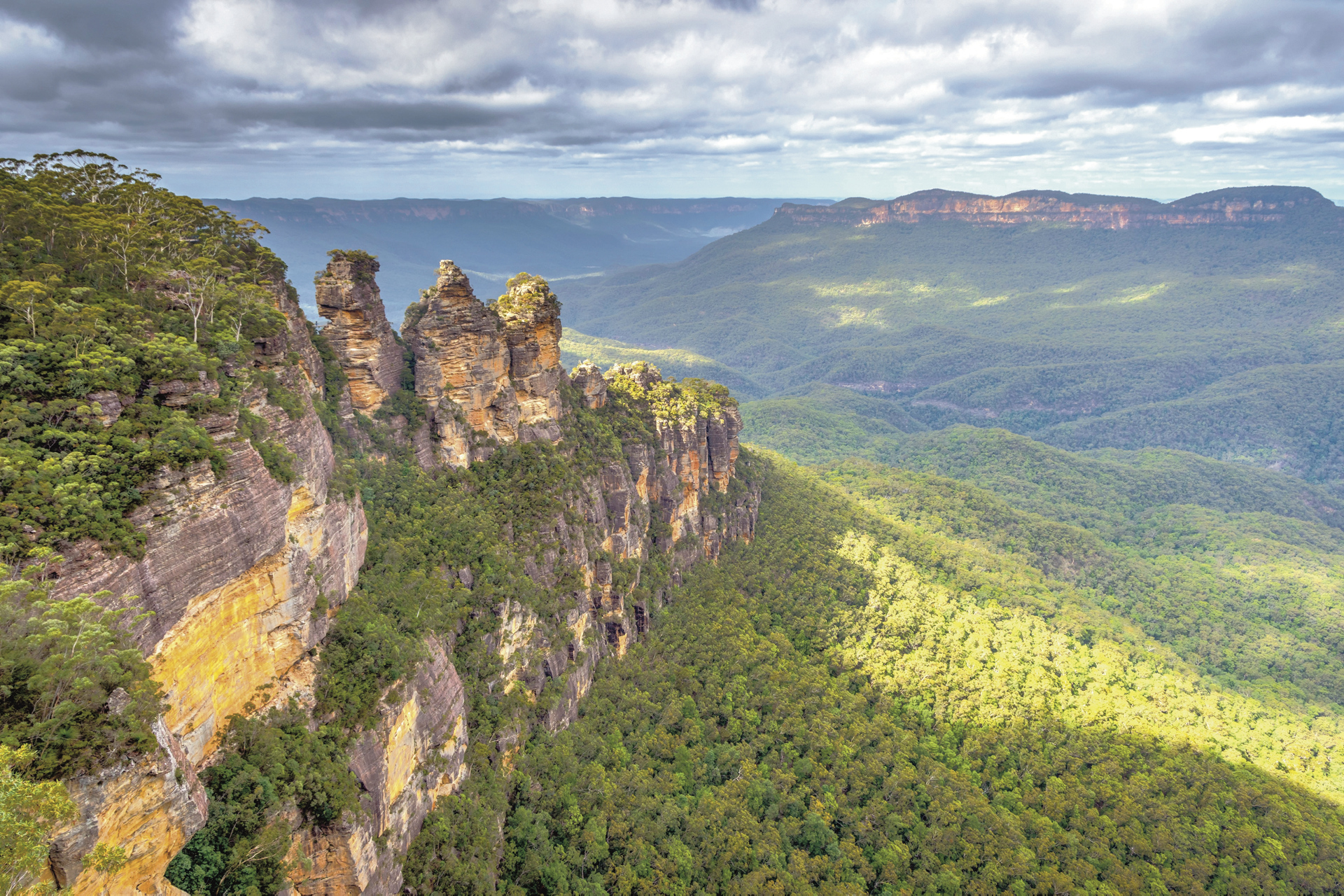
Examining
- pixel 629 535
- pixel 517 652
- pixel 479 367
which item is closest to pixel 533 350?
pixel 479 367

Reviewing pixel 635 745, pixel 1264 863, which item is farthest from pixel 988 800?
pixel 635 745

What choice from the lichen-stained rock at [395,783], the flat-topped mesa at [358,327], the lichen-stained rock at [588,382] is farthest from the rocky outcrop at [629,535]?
the flat-topped mesa at [358,327]

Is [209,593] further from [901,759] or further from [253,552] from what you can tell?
[901,759]

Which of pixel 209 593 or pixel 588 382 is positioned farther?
pixel 588 382

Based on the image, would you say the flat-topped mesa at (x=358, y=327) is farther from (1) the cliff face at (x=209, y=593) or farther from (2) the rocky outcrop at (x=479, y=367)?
(1) the cliff face at (x=209, y=593)

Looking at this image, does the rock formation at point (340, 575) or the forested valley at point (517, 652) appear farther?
the forested valley at point (517, 652)
